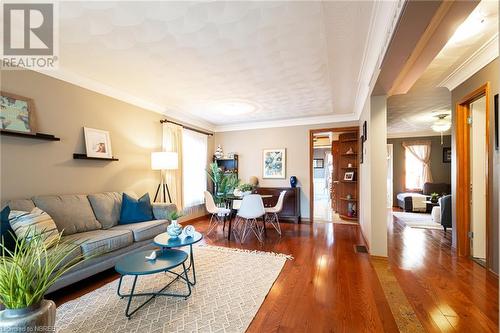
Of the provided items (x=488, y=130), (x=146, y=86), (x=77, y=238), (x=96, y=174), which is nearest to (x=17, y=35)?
(x=146, y=86)

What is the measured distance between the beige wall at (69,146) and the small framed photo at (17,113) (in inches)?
3.3

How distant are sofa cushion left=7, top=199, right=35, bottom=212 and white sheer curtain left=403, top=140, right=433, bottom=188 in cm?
936

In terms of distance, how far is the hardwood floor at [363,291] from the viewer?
1.74 metres

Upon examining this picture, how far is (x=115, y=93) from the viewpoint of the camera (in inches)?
138

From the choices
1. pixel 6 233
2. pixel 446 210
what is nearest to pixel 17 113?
pixel 6 233

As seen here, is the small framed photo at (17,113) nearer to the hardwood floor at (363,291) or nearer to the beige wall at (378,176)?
the hardwood floor at (363,291)

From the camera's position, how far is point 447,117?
519 cm

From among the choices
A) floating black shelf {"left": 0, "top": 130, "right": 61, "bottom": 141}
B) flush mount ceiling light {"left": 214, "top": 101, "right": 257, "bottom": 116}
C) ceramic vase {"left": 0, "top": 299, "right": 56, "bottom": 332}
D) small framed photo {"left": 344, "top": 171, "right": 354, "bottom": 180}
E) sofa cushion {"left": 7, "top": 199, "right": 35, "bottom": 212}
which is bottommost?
ceramic vase {"left": 0, "top": 299, "right": 56, "bottom": 332}

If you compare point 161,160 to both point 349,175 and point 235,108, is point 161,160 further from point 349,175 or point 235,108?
point 349,175

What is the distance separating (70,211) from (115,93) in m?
1.92

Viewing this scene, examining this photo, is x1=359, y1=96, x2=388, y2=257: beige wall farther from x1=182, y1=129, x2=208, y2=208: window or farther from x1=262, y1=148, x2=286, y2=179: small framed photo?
x1=182, y1=129, x2=208, y2=208: window

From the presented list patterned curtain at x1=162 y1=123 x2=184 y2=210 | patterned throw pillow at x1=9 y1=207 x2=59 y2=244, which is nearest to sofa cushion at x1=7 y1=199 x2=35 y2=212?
patterned throw pillow at x1=9 y1=207 x2=59 y2=244

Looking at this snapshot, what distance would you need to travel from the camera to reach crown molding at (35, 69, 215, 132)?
2840 millimetres

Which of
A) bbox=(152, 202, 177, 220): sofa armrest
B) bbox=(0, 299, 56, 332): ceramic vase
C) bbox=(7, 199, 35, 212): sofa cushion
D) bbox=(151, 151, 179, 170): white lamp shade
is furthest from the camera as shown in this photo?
bbox=(151, 151, 179, 170): white lamp shade
